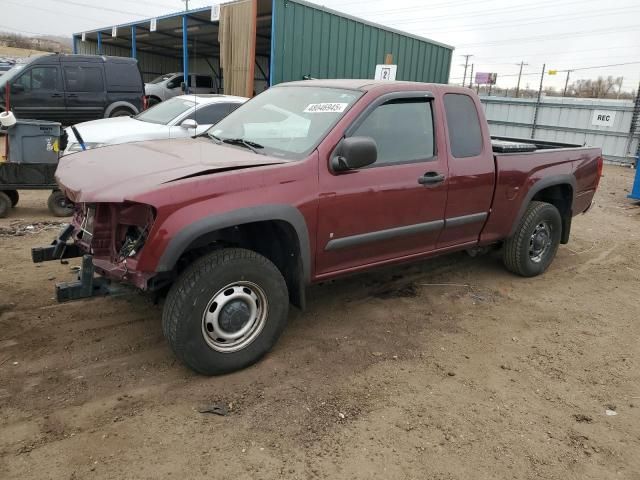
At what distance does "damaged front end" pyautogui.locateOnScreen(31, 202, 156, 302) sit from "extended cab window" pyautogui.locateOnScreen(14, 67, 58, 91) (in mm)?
10893

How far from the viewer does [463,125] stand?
4398mm

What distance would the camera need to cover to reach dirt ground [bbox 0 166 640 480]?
2.59 m

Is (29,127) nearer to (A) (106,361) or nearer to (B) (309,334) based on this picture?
(A) (106,361)

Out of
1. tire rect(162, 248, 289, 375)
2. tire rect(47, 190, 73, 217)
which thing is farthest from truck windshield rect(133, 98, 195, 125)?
tire rect(162, 248, 289, 375)

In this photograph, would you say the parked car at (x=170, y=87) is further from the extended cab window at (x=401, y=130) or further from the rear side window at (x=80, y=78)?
the extended cab window at (x=401, y=130)

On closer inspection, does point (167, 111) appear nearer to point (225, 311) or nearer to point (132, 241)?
point (132, 241)

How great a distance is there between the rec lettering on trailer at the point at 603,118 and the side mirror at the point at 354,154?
16870 mm

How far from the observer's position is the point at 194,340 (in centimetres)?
306

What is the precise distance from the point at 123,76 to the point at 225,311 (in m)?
11.3

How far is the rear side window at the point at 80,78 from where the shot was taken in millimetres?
12430

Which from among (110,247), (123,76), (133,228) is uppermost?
(123,76)

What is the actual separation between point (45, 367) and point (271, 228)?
66.0 inches

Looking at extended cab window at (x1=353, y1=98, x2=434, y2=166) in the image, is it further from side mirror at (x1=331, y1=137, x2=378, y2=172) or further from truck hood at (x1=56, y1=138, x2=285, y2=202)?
truck hood at (x1=56, y1=138, x2=285, y2=202)

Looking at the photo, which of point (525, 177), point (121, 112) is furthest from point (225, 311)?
point (121, 112)
